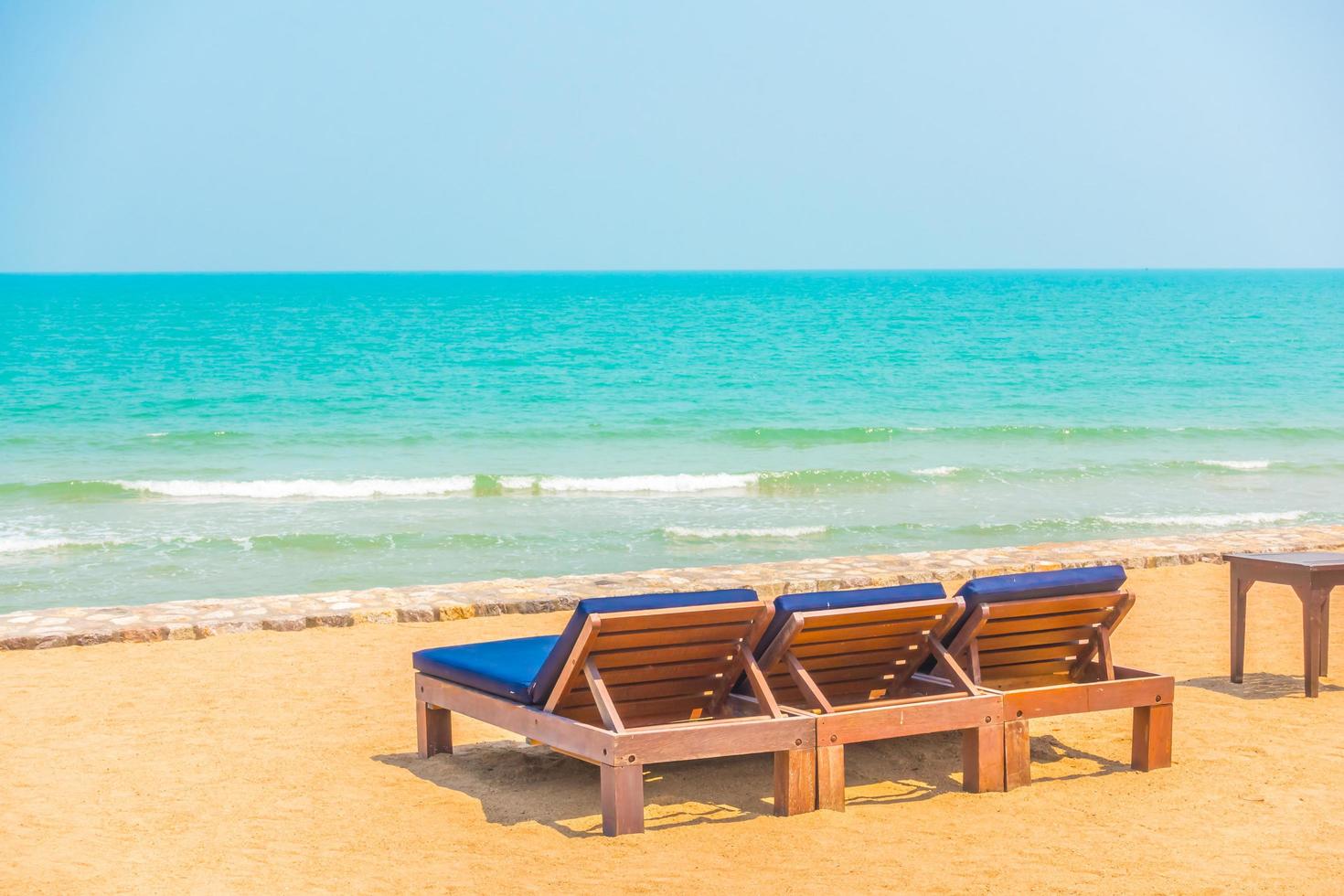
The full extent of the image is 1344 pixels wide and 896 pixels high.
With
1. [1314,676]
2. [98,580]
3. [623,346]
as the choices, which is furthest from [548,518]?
[623,346]

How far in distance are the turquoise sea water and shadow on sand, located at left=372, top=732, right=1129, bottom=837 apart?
6.48 m

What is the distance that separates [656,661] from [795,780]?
27.7 inches

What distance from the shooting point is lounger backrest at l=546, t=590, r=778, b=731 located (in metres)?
5.10

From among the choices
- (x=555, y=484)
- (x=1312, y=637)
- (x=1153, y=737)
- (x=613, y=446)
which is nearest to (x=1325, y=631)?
(x=1312, y=637)

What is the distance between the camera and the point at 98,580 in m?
12.6

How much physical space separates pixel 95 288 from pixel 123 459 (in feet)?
317

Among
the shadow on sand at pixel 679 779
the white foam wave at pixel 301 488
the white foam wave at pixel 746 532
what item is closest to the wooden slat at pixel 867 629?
the shadow on sand at pixel 679 779

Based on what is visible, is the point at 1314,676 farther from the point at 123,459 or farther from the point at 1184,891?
the point at 123,459

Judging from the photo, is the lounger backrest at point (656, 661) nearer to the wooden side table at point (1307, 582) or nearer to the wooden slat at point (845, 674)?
the wooden slat at point (845, 674)

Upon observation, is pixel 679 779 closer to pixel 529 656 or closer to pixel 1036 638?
pixel 529 656

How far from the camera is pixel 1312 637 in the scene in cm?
697

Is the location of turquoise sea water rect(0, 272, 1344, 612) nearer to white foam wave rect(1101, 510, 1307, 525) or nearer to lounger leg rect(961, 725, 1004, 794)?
white foam wave rect(1101, 510, 1307, 525)

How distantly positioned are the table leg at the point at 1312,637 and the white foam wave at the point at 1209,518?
856 cm

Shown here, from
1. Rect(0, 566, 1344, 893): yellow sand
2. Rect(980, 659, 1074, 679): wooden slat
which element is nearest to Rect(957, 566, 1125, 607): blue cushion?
Rect(980, 659, 1074, 679): wooden slat
